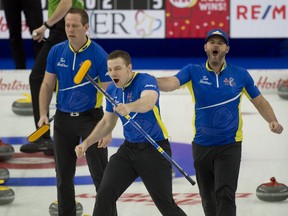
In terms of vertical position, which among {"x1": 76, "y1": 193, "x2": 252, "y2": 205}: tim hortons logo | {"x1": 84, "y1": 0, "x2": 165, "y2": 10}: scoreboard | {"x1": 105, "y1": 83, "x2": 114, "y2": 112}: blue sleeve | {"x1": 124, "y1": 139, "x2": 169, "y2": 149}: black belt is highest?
{"x1": 105, "y1": 83, "x2": 114, "y2": 112}: blue sleeve

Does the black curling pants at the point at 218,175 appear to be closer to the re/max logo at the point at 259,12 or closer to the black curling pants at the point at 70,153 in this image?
the black curling pants at the point at 70,153

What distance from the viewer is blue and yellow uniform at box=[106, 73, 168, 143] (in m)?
7.86

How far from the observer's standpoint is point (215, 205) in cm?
833

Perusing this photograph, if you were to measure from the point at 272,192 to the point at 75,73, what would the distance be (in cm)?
224

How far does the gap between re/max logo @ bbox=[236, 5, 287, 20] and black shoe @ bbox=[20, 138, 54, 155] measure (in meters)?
5.37

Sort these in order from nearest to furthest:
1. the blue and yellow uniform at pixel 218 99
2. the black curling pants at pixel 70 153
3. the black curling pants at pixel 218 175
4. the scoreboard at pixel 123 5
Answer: the black curling pants at pixel 218 175
the blue and yellow uniform at pixel 218 99
the black curling pants at pixel 70 153
the scoreboard at pixel 123 5

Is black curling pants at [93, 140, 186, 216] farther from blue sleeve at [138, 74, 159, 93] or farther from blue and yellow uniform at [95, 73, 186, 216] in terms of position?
blue sleeve at [138, 74, 159, 93]

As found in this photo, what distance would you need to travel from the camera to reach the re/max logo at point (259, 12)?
52.4 feet

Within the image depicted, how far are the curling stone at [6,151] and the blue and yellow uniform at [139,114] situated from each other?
3540 mm

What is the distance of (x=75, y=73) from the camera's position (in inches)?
348

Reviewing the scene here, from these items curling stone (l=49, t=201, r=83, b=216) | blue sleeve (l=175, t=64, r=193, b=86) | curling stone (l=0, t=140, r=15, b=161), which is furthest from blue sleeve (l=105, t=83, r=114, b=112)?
curling stone (l=0, t=140, r=15, b=161)

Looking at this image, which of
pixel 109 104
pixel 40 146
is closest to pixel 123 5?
pixel 40 146

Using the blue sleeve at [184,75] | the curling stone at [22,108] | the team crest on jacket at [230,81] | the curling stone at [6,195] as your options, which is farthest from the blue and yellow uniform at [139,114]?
the curling stone at [22,108]

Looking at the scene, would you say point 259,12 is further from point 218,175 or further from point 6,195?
point 218,175
